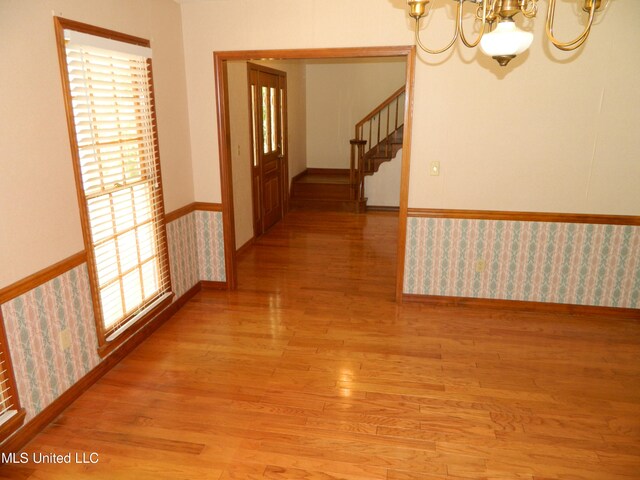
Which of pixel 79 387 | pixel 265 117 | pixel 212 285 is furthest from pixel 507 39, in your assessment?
pixel 265 117

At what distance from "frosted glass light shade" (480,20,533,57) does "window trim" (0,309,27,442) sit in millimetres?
2443

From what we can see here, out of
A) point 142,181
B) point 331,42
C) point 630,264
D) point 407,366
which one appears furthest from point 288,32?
point 630,264

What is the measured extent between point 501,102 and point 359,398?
8.29 feet

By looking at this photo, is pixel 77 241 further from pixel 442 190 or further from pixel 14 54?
pixel 442 190

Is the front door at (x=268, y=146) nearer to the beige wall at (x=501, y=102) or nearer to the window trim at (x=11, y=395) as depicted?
the beige wall at (x=501, y=102)

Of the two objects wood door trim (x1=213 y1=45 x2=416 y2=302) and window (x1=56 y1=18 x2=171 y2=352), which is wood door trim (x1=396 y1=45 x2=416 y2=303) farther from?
window (x1=56 y1=18 x2=171 y2=352)

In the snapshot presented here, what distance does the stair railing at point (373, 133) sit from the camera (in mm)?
7453

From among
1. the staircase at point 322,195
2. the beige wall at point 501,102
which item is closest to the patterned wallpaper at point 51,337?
the beige wall at point 501,102

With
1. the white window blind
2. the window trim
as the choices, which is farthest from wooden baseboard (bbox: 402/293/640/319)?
the window trim

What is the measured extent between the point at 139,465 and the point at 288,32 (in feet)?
10.6

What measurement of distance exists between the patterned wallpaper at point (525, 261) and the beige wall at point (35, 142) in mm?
2677

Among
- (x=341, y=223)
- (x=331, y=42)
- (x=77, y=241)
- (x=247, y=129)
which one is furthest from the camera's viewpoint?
(x=341, y=223)

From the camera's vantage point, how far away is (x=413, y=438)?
2.45 m

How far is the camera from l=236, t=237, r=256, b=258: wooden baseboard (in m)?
5.42
